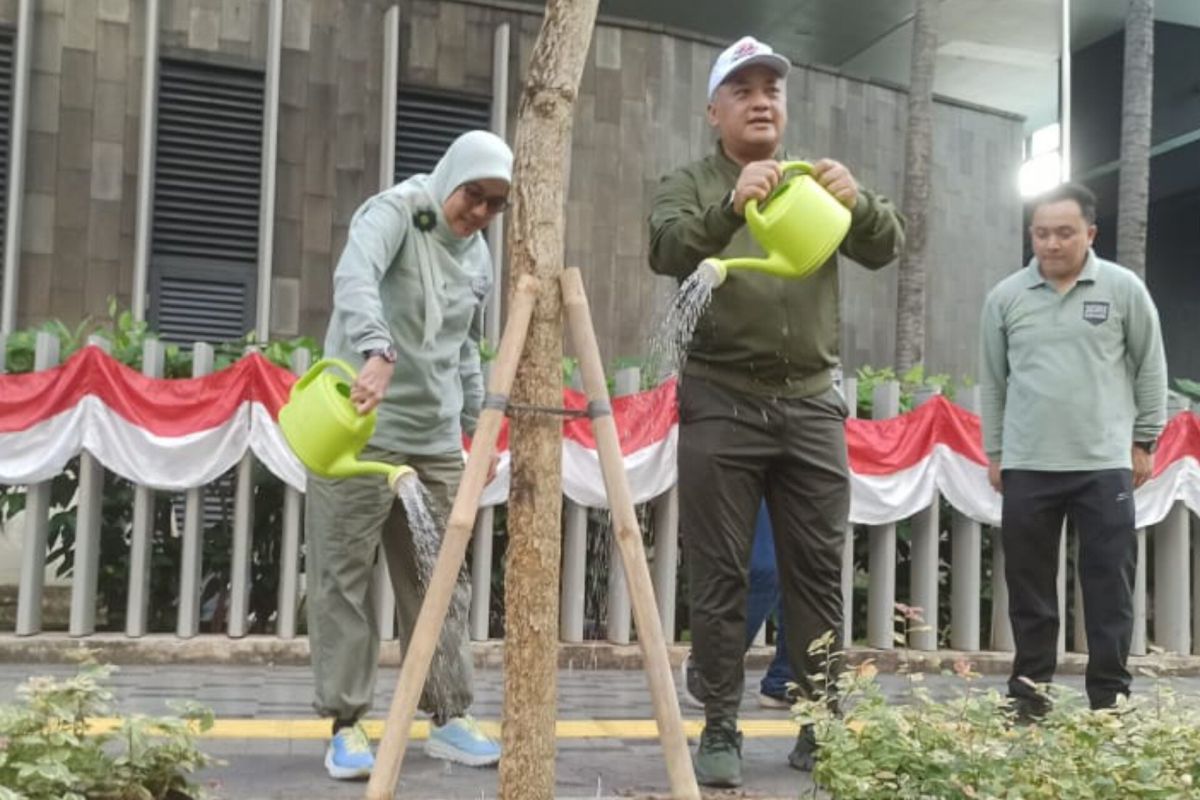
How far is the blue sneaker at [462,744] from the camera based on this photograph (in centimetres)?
379

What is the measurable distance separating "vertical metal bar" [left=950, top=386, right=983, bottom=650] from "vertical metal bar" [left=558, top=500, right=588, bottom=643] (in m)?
2.13

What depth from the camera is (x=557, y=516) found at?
267 centimetres

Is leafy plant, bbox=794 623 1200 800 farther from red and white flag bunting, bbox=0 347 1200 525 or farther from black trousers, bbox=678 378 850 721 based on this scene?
red and white flag bunting, bbox=0 347 1200 525

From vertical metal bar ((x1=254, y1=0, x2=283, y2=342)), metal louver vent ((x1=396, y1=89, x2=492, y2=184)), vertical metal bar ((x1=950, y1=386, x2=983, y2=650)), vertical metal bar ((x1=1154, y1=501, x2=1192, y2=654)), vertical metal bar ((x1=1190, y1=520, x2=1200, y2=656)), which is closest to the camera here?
vertical metal bar ((x1=950, y1=386, x2=983, y2=650))

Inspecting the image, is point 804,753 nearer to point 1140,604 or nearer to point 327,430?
point 327,430

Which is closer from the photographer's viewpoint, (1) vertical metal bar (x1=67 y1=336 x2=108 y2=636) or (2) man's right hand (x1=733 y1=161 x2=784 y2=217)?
(2) man's right hand (x1=733 y1=161 x2=784 y2=217)

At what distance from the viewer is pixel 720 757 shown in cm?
349

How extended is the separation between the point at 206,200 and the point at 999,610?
28.1 ft

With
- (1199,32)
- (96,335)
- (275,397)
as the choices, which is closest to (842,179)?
(275,397)

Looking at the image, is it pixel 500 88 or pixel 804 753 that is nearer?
pixel 804 753

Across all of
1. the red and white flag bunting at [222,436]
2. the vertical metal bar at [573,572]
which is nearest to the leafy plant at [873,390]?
the red and white flag bunting at [222,436]

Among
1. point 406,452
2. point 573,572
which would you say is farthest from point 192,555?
point 406,452

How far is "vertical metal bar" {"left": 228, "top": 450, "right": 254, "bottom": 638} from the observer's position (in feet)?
19.7

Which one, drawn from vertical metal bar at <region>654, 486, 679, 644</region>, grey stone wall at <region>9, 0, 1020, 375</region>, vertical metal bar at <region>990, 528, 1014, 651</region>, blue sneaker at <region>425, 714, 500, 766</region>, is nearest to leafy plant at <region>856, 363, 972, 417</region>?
vertical metal bar at <region>990, 528, 1014, 651</region>
